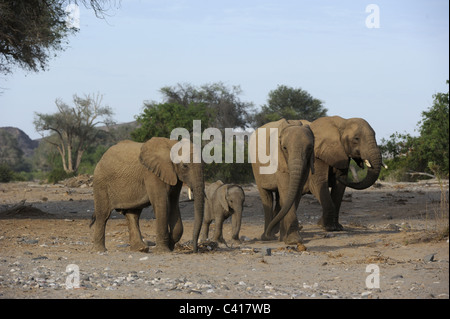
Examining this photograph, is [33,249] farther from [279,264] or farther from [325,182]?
[325,182]

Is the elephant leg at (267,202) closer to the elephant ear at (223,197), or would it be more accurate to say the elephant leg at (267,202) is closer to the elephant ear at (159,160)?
the elephant ear at (223,197)

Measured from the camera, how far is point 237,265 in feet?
31.8

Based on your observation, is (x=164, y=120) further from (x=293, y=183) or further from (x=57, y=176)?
(x=293, y=183)

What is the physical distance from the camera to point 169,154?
1076cm

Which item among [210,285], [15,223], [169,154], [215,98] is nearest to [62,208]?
[15,223]

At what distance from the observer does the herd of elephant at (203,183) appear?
10750 millimetres

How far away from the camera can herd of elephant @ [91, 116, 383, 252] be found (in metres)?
10.8

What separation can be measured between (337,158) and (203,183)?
14.8ft

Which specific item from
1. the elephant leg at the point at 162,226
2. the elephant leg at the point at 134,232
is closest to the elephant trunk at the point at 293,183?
the elephant leg at the point at 162,226

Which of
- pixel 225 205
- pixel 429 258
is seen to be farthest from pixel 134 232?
pixel 429 258

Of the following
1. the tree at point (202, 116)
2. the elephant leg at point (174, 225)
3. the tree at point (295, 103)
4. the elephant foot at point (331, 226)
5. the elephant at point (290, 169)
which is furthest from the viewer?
the tree at point (295, 103)

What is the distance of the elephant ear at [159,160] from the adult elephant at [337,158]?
4164 millimetres

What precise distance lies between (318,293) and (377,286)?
2.39 ft

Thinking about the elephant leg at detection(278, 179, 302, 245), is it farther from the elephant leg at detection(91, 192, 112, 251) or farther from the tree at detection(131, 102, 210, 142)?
the tree at detection(131, 102, 210, 142)
